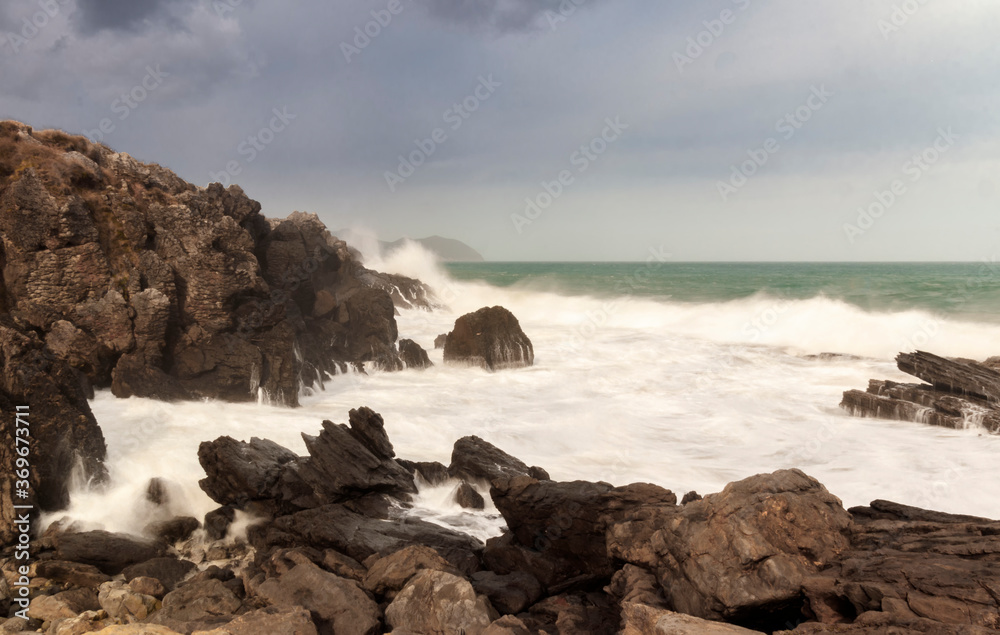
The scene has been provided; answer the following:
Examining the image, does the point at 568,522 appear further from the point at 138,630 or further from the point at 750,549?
the point at 138,630

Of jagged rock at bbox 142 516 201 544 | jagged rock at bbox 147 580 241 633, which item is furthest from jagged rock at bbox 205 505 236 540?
jagged rock at bbox 147 580 241 633

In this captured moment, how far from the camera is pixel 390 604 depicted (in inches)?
286

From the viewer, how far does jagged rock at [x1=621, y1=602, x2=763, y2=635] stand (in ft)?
17.3

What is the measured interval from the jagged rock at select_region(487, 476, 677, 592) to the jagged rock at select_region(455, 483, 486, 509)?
201 cm

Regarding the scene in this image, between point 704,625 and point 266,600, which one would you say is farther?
point 266,600

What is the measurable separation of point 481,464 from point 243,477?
4525 millimetres

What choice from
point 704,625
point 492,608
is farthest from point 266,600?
point 704,625

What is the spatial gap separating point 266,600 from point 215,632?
4.09ft

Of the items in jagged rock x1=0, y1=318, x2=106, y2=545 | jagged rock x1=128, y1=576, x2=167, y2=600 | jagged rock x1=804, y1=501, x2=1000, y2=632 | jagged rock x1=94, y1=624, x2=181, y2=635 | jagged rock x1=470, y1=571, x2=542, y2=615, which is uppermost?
jagged rock x1=0, y1=318, x2=106, y2=545

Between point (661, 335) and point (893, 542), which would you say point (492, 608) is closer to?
point (893, 542)

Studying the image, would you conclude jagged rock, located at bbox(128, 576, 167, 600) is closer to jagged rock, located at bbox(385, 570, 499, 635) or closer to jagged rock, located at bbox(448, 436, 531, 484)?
jagged rock, located at bbox(385, 570, 499, 635)

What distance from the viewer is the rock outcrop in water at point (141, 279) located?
16.8 metres

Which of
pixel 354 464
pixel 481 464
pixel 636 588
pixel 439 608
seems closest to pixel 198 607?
pixel 439 608

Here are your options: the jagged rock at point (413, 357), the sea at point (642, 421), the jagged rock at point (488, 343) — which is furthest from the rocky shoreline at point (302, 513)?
the jagged rock at point (488, 343)
